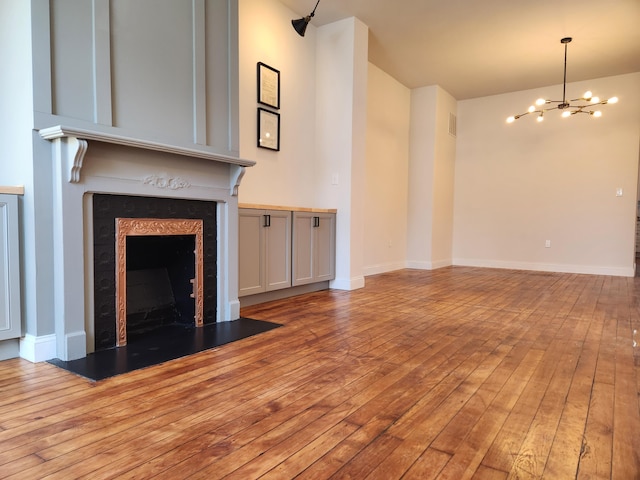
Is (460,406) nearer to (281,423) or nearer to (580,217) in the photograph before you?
(281,423)

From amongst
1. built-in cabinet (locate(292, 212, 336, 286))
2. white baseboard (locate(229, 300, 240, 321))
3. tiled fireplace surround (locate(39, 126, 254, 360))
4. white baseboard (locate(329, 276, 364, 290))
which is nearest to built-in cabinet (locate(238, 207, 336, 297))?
built-in cabinet (locate(292, 212, 336, 286))

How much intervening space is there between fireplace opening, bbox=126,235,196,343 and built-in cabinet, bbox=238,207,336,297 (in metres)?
0.54

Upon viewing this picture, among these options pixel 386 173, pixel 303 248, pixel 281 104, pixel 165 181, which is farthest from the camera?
pixel 386 173

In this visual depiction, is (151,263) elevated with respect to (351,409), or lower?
elevated

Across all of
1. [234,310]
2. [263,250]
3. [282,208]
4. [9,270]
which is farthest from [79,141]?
[282,208]

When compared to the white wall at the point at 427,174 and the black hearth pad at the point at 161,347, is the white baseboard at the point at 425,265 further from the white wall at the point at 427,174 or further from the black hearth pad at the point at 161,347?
the black hearth pad at the point at 161,347

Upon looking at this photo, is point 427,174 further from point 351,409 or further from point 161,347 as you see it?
point 351,409

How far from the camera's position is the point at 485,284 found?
17.3 ft

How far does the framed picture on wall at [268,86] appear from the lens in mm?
4012

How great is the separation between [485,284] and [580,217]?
8.75 ft

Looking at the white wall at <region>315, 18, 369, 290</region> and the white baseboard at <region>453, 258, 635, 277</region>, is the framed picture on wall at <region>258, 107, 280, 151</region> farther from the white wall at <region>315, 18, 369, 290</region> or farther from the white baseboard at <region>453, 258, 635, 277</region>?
the white baseboard at <region>453, 258, 635, 277</region>

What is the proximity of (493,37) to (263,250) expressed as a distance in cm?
385

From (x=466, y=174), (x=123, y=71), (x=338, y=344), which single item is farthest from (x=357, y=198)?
(x=466, y=174)

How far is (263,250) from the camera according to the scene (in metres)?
3.72
